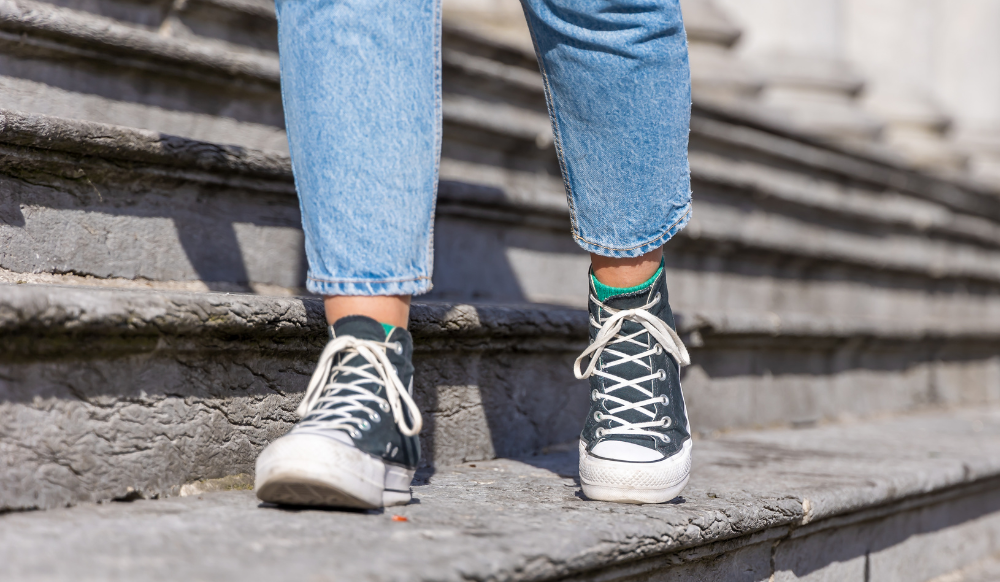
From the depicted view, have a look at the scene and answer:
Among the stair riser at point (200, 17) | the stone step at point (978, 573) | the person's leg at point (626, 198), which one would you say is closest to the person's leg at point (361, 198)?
the person's leg at point (626, 198)

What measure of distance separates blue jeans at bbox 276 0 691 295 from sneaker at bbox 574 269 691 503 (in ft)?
0.29

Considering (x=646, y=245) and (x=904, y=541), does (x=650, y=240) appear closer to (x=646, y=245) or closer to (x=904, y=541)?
(x=646, y=245)

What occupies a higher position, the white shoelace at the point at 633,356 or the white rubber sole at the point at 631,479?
the white shoelace at the point at 633,356

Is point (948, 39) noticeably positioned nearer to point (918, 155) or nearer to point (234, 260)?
point (918, 155)

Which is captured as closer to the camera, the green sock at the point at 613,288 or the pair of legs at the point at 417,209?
the pair of legs at the point at 417,209

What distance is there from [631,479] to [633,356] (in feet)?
0.57

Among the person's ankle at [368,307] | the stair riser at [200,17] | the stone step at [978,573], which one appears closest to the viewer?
the person's ankle at [368,307]

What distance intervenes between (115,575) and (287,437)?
260 millimetres

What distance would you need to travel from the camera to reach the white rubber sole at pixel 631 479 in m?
1.15

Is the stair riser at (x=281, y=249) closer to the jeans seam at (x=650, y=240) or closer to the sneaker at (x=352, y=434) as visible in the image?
the sneaker at (x=352, y=434)

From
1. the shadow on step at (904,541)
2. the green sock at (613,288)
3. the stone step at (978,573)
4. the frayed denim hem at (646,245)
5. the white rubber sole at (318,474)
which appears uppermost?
the frayed denim hem at (646,245)

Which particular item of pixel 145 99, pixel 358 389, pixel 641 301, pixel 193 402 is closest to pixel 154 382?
pixel 193 402

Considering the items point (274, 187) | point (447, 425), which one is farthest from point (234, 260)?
point (447, 425)

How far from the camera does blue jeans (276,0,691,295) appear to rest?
1.03 metres
